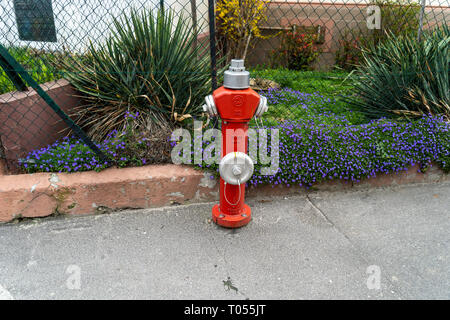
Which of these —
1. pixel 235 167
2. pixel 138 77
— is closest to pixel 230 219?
pixel 235 167

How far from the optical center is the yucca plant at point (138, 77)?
3588 mm

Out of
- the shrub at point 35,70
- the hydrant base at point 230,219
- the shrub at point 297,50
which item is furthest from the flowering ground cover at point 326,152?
the shrub at point 297,50

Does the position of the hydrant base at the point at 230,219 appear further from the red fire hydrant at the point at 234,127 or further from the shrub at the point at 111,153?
the shrub at the point at 111,153

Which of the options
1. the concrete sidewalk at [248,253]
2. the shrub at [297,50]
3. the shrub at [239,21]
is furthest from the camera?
the shrub at [297,50]

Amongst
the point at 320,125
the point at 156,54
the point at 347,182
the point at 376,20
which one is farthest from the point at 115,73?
the point at 376,20

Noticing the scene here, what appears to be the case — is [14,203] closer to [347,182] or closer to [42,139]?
[42,139]

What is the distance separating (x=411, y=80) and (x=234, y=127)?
2334mm

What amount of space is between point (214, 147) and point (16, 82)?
1.81 meters

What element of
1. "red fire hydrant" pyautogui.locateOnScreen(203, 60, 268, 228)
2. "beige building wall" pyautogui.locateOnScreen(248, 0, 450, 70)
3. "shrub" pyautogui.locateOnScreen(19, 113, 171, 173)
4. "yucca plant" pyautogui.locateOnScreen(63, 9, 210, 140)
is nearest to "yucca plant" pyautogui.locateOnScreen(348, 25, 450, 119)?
"yucca plant" pyautogui.locateOnScreen(63, 9, 210, 140)

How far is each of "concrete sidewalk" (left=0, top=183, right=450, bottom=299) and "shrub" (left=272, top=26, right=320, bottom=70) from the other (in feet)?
14.2

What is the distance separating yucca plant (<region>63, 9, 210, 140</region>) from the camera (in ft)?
11.8

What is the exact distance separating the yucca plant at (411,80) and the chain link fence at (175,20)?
49 cm

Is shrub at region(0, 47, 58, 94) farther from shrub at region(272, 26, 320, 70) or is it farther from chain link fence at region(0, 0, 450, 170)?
shrub at region(272, 26, 320, 70)

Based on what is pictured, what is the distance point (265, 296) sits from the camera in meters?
2.32
